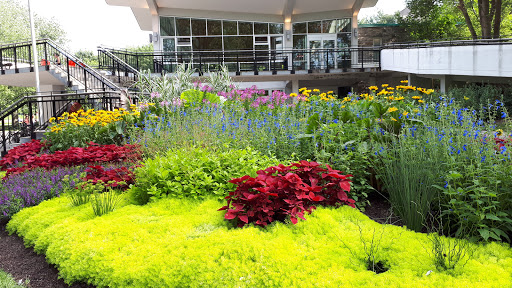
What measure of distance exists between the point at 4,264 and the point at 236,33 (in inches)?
900

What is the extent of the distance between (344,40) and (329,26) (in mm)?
1283

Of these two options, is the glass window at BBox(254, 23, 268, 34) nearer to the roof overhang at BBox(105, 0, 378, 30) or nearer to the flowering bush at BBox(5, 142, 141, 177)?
the roof overhang at BBox(105, 0, 378, 30)

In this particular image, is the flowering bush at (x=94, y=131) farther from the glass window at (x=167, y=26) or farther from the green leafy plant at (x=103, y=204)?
the glass window at (x=167, y=26)

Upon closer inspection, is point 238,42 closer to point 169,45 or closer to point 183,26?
point 183,26

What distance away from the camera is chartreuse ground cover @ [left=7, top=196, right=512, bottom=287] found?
110 inches

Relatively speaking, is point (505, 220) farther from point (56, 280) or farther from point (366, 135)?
point (56, 280)

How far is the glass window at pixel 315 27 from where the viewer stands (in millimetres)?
25828

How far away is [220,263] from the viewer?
3027mm

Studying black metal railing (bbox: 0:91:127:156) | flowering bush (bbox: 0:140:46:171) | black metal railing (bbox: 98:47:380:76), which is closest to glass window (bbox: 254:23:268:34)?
black metal railing (bbox: 98:47:380:76)

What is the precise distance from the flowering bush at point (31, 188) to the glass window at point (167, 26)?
64.5 feet

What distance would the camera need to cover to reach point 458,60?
14086 millimetres

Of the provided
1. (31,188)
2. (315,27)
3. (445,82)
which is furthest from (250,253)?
(315,27)

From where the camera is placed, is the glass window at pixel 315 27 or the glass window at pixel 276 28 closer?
the glass window at pixel 276 28

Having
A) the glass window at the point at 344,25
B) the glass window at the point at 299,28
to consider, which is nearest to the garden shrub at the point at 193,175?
the glass window at the point at 299,28
